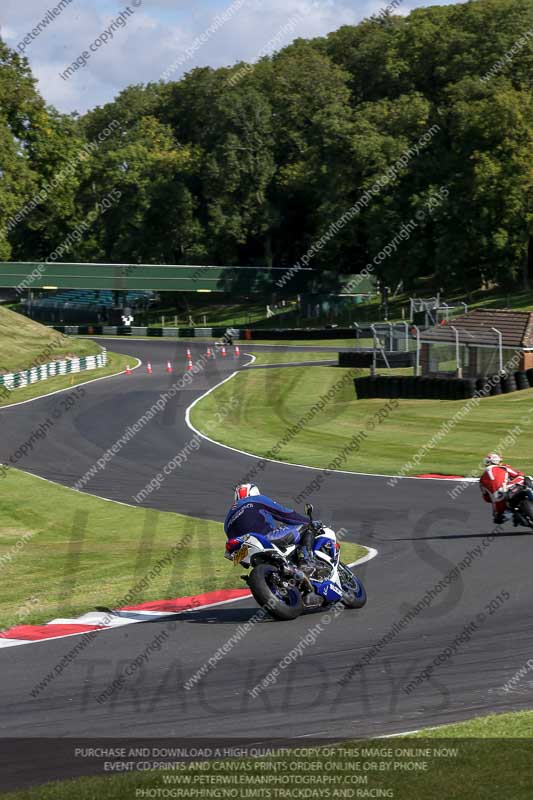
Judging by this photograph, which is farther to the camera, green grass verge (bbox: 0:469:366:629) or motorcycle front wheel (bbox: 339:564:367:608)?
green grass verge (bbox: 0:469:366:629)

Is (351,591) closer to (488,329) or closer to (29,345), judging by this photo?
(488,329)

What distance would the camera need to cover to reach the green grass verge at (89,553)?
1475 cm

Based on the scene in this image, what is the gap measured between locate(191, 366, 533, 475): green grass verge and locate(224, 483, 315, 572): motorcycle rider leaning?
12098 mm

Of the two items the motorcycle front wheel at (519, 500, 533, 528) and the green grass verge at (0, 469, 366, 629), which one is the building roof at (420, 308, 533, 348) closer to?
the green grass verge at (0, 469, 366, 629)

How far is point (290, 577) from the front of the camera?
A: 12.5 metres

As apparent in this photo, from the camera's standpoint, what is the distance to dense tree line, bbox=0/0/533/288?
73375 mm

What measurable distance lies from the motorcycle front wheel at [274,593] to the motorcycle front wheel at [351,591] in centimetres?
64

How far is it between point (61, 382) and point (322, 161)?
42174 mm

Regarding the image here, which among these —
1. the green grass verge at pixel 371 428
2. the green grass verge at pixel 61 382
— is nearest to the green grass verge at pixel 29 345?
the green grass verge at pixel 61 382

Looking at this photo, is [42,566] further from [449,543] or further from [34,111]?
[34,111]

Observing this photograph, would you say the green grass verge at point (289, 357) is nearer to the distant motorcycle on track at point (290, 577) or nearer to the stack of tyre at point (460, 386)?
the stack of tyre at point (460, 386)

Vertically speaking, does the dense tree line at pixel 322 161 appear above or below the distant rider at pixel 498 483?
above

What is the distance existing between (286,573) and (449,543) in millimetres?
5150

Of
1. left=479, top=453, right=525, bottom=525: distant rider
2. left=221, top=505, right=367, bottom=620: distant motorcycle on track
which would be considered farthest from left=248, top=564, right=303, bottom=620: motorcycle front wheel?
left=479, top=453, right=525, bottom=525: distant rider
